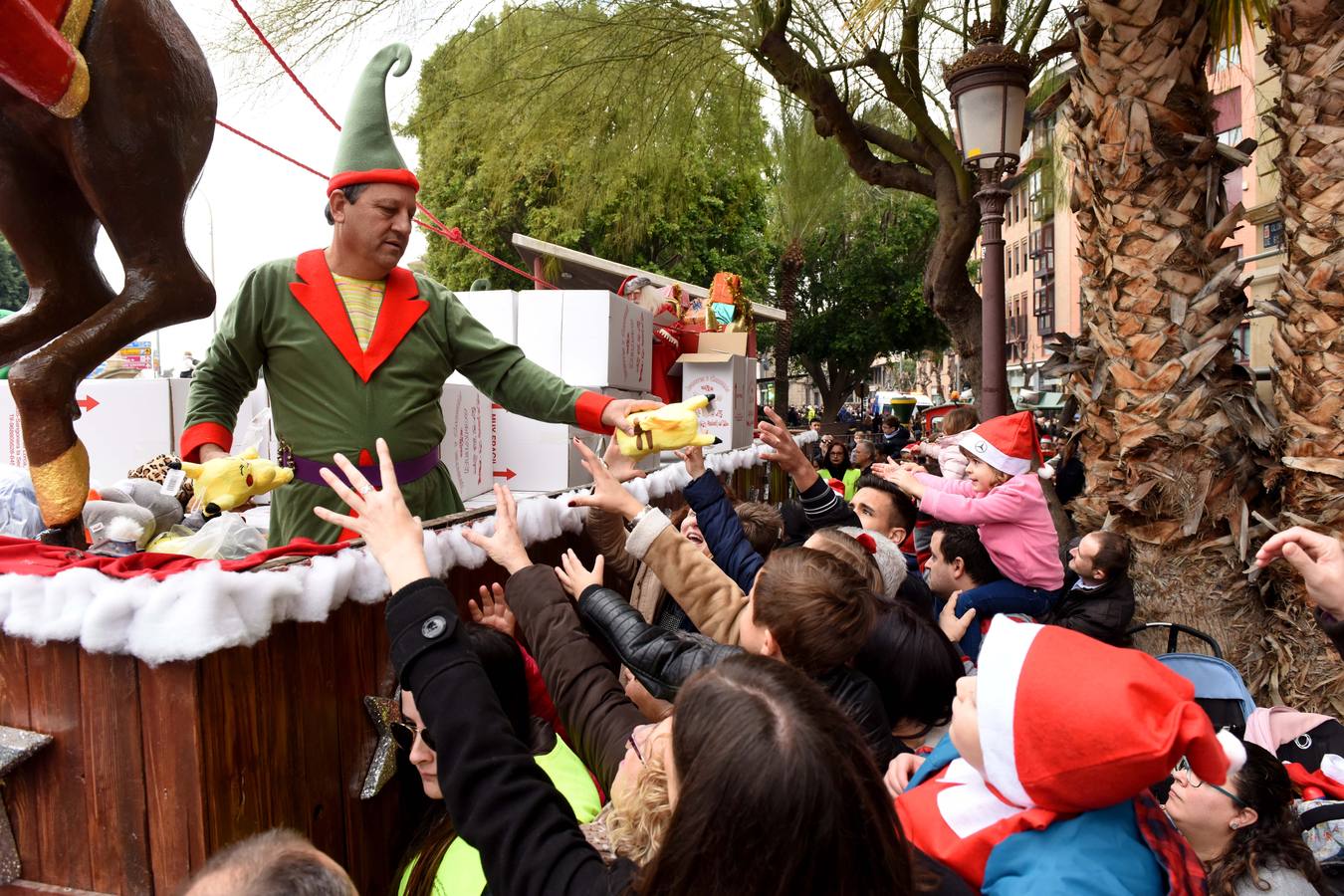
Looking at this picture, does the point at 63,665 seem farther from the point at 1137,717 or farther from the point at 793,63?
the point at 793,63

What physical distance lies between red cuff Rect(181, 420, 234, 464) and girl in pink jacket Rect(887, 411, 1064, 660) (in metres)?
2.45

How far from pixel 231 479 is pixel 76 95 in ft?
2.50

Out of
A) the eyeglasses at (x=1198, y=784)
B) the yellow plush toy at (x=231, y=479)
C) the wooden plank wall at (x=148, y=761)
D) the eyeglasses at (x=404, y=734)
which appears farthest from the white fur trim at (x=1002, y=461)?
the wooden plank wall at (x=148, y=761)

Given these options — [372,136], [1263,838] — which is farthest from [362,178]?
[1263,838]

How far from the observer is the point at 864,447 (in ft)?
25.5

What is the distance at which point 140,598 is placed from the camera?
1357 mm

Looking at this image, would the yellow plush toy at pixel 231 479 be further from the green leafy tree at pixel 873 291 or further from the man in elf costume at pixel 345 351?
the green leafy tree at pixel 873 291

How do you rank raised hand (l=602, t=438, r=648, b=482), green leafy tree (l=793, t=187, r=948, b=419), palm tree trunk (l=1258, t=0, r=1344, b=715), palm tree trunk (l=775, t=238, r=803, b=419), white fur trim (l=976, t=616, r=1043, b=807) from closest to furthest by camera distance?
1. white fur trim (l=976, t=616, r=1043, b=807)
2. raised hand (l=602, t=438, r=648, b=482)
3. palm tree trunk (l=1258, t=0, r=1344, b=715)
4. palm tree trunk (l=775, t=238, r=803, b=419)
5. green leafy tree (l=793, t=187, r=948, b=419)

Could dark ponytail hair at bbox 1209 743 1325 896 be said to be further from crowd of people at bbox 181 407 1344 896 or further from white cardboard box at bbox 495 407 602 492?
white cardboard box at bbox 495 407 602 492

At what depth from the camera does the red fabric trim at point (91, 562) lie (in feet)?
4.69

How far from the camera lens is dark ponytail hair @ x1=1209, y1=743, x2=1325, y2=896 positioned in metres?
1.86

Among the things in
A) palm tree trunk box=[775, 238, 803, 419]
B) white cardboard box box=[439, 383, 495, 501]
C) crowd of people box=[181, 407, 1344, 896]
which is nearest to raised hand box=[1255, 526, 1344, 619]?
crowd of people box=[181, 407, 1344, 896]

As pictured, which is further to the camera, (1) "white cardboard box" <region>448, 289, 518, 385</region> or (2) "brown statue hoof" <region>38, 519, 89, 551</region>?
(1) "white cardboard box" <region>448, 289, 518, 385</region>

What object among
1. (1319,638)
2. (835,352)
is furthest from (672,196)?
(835,352)
